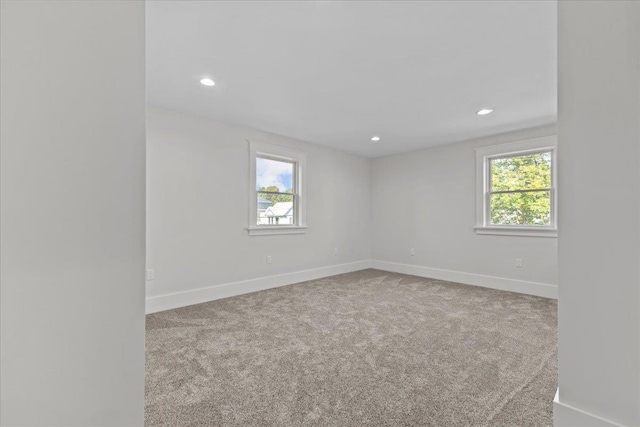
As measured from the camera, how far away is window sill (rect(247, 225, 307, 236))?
415 cm

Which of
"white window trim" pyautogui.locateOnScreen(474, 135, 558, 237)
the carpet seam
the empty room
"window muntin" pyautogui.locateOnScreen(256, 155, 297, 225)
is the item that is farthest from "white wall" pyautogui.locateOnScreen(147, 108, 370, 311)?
the carpet seam

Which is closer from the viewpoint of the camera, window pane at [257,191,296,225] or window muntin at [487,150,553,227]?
window muntin at [487,150,553,227]

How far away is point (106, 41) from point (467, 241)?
495cm

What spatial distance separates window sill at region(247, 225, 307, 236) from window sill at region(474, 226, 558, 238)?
268 centimetres

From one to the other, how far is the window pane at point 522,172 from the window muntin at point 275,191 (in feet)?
10.0

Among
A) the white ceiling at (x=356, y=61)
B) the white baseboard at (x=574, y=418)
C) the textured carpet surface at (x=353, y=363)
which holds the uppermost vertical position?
the white ceiling at (x=356, y=61)

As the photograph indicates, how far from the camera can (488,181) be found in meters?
4.53

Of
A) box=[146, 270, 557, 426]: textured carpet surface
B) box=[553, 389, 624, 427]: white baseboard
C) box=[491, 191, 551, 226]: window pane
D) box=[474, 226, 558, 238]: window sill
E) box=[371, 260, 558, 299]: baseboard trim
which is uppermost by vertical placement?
box=[491, 191, 551, 226]: window pane

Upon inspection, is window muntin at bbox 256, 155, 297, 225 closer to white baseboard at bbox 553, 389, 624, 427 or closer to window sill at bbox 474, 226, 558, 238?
window sill at bbox 474, 226, 558, 238

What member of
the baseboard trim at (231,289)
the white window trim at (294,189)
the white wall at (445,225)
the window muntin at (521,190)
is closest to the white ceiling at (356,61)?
the white window trim at (294,189)

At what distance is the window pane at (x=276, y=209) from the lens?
4.37m

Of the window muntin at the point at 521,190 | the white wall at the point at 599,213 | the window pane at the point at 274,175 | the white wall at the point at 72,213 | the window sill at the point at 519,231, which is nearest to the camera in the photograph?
the white wall at the point at 72,213

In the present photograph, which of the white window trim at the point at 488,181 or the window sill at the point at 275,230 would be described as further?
the window sill at the point at 275,230

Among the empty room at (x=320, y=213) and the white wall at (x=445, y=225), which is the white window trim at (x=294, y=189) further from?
the white wall at (x=445, y=225)
